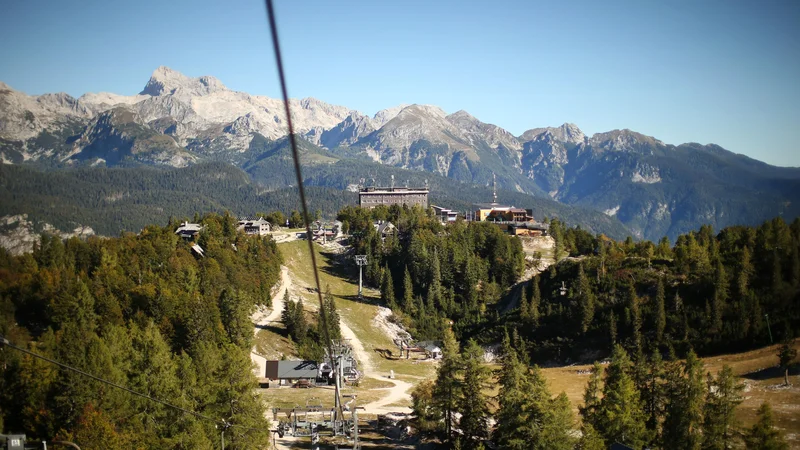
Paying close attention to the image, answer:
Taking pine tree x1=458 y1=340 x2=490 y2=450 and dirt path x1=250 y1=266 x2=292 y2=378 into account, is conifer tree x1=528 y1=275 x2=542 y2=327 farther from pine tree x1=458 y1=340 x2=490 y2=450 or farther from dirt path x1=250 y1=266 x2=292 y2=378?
pine tree x1=458 y1=340 x2=490 y2=450

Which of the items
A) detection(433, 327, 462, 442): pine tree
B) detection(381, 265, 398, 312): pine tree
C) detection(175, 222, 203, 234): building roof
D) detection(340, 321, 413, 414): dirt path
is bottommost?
detection(340, 321, 413, 414): dirt path

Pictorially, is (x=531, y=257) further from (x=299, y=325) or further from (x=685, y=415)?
(x=685, y=415)

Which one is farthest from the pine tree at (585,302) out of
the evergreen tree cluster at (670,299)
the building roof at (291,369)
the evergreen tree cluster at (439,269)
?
the building roof at (291,369)

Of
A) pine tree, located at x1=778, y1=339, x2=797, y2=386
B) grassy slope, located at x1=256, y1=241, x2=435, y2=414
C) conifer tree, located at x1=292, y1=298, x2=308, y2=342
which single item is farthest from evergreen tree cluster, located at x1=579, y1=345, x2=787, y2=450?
conifer tree, located at x1=292, y1=298, x2=308, y2=342

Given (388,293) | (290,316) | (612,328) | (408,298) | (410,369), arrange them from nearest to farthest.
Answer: (612,328)
(410,369)
(290,316)
(388,293)
(408,298)

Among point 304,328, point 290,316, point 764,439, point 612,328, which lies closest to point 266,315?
point 290,316

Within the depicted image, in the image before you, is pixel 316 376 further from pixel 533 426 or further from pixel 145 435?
pixel 533 426

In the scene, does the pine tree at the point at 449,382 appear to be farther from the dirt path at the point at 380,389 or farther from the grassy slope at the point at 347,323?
the grassy slope at the point at 347,323
